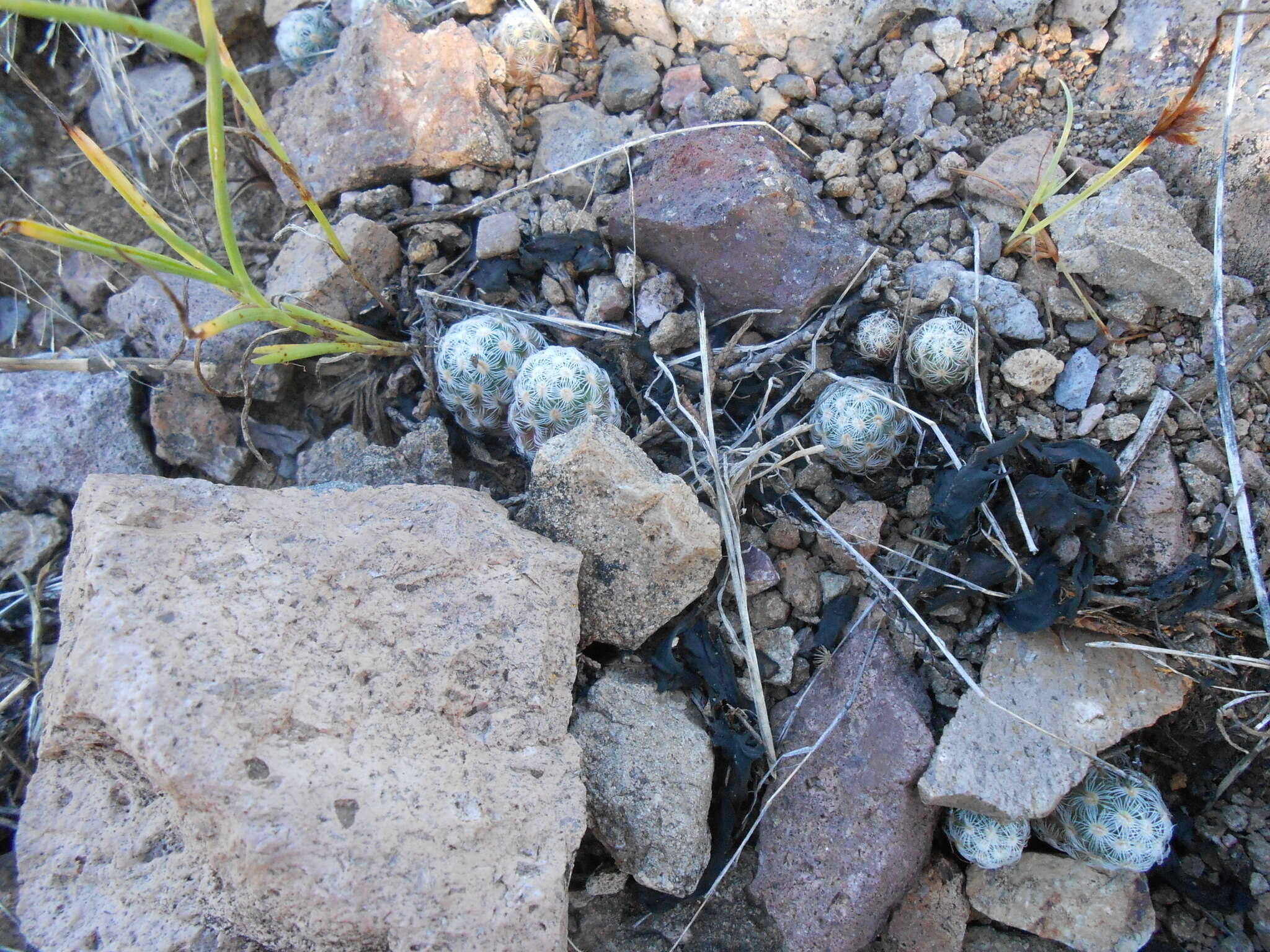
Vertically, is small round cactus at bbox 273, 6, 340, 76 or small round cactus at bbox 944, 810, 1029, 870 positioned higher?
small round cactus at bbox 273, 6, 340, 76

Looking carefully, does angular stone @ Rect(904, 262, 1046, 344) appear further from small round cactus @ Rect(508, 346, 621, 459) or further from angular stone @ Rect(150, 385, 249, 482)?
angular stone @ Rect(150, 385, 249, 482)

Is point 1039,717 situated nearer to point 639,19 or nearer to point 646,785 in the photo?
point 646,785

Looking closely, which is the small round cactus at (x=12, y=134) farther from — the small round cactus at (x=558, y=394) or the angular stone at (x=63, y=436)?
the small round cactus at (x=558, y=394)

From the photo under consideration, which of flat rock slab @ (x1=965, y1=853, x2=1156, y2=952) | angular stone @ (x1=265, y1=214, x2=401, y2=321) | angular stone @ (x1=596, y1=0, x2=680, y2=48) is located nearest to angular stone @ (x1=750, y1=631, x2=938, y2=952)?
flat rock slab @ (x1=965, y1=853, x2=1156, y2=952)

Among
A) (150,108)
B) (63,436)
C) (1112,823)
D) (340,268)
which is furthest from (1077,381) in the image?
(150,108)

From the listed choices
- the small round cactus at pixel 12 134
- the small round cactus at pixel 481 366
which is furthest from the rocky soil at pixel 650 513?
the small round cactus at pixel 481 366

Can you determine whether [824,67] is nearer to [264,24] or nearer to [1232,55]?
[1232,55]
